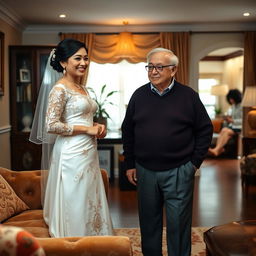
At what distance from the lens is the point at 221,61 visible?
1231 centimetres

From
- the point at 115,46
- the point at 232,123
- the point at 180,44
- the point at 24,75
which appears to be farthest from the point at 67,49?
the point at 232,123

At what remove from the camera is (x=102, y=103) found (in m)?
7.21

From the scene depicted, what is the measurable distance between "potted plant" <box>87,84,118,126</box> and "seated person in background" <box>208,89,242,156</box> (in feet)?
8.10

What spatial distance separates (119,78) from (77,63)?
481 cm

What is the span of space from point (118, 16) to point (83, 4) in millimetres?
972

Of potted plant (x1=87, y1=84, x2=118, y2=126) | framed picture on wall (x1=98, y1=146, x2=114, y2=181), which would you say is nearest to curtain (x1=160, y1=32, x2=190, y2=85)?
potted plant (x1=87, y1=84, x2=118, y2=126)

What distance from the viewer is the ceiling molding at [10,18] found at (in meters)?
5.45

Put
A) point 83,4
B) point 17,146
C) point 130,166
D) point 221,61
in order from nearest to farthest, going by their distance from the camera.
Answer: point 130,166, point 83,4, point 17,146, point 221,61

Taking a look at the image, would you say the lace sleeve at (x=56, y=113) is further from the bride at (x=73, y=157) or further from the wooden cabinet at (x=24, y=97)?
the wooden cabinet at (x=24, y=97)

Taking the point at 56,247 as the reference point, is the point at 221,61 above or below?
above

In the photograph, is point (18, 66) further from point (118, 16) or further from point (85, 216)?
point (85, 216)

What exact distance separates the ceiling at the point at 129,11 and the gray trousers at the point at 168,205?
9.98 ft

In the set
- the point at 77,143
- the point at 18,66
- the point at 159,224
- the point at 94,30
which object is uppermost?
the point at 94,30

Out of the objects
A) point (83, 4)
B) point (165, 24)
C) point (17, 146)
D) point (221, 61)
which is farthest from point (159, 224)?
point (221, 61)
